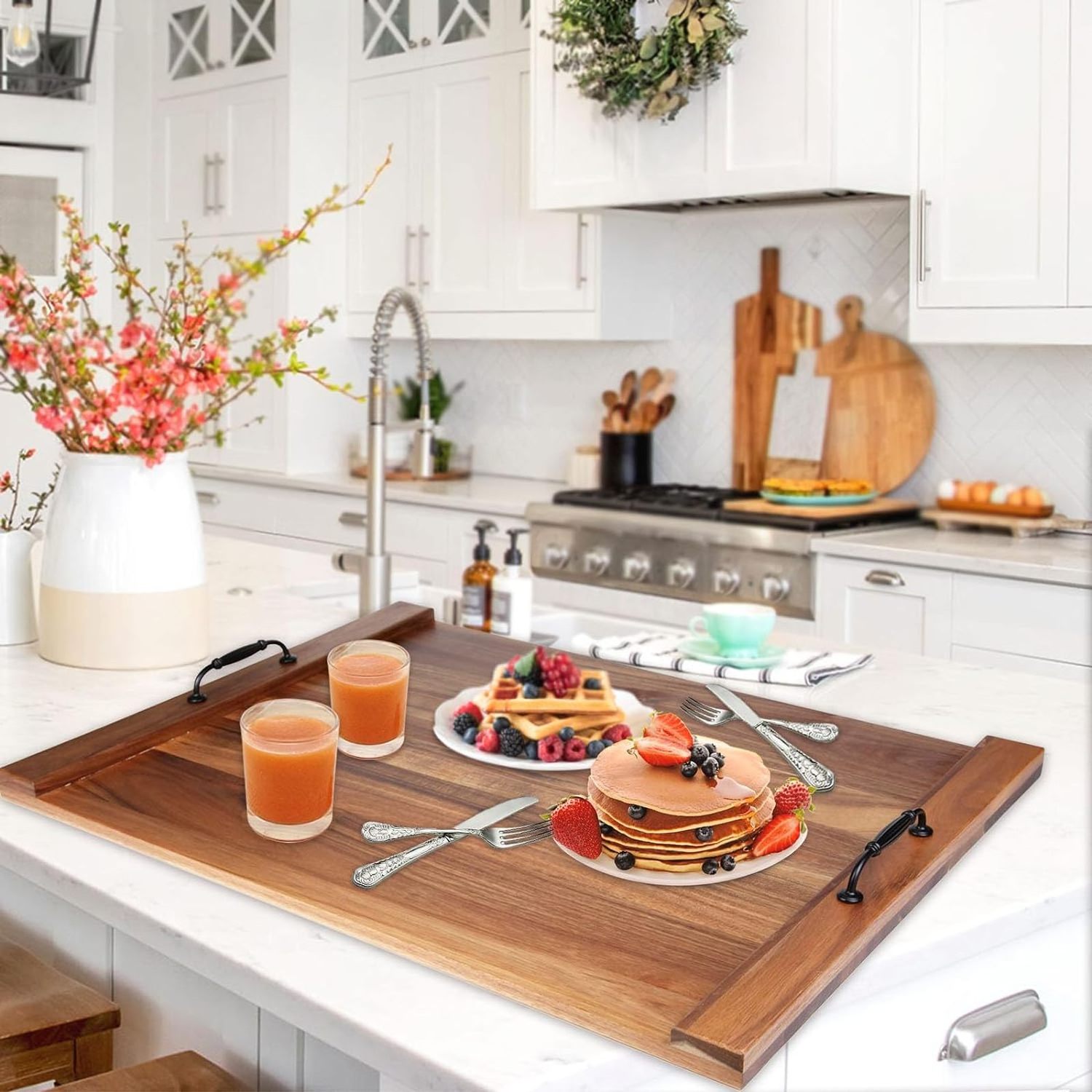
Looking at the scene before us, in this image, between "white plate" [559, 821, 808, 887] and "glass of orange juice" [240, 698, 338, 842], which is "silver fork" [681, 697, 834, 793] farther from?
"glass of orange juice" [240, 698, 338, 842]

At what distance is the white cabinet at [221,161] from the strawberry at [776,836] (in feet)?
14.0

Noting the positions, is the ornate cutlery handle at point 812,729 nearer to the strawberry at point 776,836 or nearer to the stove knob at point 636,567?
the strawberry at point 776,836

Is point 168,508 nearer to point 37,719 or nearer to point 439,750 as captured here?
point 37,719

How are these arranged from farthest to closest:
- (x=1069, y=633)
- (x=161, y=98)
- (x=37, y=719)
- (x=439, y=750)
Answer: (x=161, y=98) → (x=1069, y=633) → (x=37, y=719) → (x=439, y=750)

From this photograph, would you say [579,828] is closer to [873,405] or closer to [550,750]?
[550,750]

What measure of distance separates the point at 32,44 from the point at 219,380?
49.0 inches

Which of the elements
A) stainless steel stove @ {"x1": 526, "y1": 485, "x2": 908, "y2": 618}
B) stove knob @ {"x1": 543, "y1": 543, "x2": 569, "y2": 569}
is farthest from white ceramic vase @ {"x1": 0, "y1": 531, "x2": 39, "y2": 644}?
stove knob @ {"x1": 543, "y1": 543, "x2": 569, "y2": 569}

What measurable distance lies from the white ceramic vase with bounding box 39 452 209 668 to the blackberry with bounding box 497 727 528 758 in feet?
2.04

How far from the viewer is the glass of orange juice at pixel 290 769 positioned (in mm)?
1410

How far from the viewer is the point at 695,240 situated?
182 inches

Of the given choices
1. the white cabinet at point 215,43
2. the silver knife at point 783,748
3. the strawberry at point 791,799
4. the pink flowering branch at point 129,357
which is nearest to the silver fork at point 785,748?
the silver knife at point 783,748

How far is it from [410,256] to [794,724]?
11.6ft

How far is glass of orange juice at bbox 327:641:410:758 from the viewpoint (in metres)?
1.68

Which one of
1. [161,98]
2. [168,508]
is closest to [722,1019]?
[168,508]
